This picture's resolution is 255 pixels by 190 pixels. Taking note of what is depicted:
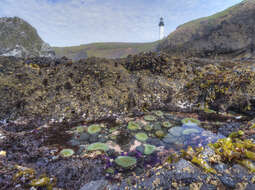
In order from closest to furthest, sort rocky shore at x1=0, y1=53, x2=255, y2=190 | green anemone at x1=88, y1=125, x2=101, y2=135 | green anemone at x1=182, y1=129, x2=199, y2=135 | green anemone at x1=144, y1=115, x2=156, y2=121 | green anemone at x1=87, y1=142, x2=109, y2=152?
rocky shore at x1=0, y1=53, x2=255, y2=190 < green anemone at x1=87, y1=142, x2=109, y2=152 < green anemone at x1=182, y1=129, x2=199, y2=135 < green anemone at x1=88, y1=125, x2=101, y2=135 < green anemone at x1=144, y1=115, x2=156, y2=121

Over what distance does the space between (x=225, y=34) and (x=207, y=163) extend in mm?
17577

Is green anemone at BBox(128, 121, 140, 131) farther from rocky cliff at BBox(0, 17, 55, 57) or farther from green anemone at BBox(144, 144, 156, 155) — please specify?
rocky cliff at BBox(0, 17, 55, 57)

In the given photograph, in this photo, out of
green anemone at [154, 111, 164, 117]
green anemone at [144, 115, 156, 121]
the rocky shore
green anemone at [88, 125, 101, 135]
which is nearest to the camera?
the rocky shore

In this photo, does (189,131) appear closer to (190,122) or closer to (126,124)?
(190,122)

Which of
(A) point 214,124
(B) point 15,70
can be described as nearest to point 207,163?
(A) point 214,124

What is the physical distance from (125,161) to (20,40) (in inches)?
625

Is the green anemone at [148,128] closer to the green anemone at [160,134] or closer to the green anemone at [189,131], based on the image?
the green anemone at [160,134]

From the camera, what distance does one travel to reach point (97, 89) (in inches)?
252

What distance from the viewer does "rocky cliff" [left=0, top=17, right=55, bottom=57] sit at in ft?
40.1

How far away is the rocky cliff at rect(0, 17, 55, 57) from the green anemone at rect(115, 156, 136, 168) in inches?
553

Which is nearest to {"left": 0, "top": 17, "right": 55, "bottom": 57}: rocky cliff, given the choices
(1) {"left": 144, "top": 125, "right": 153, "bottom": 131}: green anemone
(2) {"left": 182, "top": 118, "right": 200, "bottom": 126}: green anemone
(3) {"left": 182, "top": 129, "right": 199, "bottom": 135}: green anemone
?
(1) {"left": 144, "top": 125, "right": 153, "bottom": 131}: green anemone

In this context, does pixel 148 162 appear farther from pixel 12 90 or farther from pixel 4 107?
pixel 12 90

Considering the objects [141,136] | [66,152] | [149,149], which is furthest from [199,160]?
[66,152]

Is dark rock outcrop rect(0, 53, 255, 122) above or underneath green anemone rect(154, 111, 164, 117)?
above
